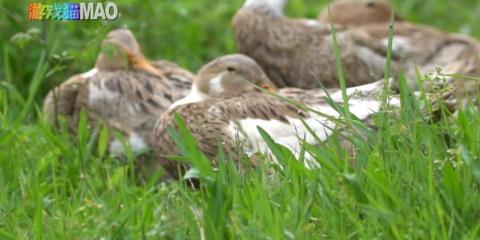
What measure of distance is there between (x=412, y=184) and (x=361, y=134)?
0.50 meters

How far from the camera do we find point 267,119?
19.7ft

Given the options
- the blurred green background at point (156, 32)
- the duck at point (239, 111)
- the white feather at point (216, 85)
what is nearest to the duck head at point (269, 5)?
the blurred green background at point (156, 32)

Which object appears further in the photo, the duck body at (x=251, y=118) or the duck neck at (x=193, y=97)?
the duck neck at (x=193, y=97)

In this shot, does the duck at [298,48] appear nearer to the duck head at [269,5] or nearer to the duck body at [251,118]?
the duck head at [269,5]

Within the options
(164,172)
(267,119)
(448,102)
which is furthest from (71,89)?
(448,102)

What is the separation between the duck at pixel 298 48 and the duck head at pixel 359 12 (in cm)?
107

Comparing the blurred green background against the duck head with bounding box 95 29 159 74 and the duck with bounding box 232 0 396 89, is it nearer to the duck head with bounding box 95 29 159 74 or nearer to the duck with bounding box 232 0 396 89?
the duck head with bounding box 95 29 159 74

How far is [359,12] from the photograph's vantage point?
9430 millimetres

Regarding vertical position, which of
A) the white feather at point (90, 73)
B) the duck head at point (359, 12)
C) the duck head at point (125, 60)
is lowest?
the white feather at point (90, 73)

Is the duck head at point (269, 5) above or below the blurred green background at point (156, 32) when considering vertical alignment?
above

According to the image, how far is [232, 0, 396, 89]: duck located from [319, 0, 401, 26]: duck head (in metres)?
1.07

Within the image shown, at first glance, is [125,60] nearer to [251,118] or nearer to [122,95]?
[122,95]

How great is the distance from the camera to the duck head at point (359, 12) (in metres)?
9.35

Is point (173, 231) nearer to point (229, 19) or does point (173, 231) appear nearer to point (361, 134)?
point (361, 134)
